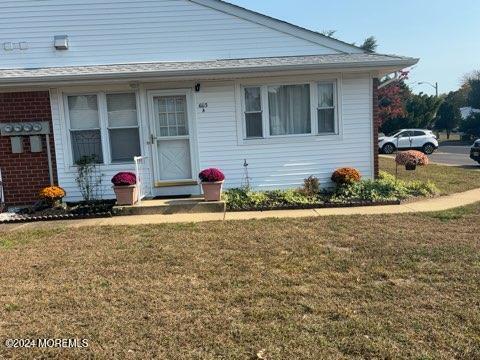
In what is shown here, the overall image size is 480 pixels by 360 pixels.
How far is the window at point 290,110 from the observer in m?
9.56

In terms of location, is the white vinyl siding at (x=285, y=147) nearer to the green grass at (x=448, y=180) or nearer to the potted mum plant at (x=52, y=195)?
the green grass at (x=448, y=180)

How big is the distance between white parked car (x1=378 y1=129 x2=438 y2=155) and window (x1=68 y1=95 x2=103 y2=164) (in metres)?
21.4

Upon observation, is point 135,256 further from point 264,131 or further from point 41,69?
point 41,69

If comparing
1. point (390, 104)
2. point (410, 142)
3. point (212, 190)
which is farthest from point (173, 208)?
point (390, 104)

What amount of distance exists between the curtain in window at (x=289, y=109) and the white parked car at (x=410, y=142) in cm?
1896

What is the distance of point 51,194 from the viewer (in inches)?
336

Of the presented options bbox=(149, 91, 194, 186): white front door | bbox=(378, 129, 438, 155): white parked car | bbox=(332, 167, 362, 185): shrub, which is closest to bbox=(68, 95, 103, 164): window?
bbox=(149, 91, 194, 186): white front door

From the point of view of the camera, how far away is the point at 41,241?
641 centimetres

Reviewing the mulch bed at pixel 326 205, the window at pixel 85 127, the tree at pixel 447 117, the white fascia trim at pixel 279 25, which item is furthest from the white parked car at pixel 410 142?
the tree at pixel 447 117

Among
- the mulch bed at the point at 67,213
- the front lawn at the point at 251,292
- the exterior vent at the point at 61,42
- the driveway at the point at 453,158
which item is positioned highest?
the exterior vent at the point at 61,42

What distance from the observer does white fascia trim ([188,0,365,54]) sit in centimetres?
965

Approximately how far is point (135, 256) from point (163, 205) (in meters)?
2.89

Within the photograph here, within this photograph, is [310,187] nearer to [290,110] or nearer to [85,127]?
[290,110]

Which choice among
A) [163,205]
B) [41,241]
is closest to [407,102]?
[163,205]
